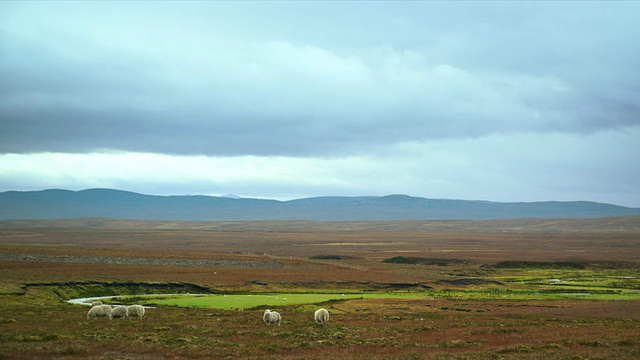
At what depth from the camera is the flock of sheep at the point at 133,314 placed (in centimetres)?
3450

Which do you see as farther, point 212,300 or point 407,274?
point 407,274

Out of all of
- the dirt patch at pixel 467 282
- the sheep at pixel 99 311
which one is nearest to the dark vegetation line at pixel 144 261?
the dirt patch at pixel 467 282

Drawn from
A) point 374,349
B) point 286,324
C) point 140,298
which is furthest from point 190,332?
point 140,298

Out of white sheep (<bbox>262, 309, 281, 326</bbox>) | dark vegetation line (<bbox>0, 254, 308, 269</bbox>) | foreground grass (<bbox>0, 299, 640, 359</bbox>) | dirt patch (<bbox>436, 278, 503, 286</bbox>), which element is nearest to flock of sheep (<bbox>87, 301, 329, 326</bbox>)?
white sheep (<bbox>262, 309, 281, 326</bbox>)

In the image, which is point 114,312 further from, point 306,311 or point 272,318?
point 306,311

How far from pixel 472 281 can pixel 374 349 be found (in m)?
54.0

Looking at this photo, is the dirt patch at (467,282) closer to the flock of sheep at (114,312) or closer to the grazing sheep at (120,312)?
the flock of sheep at (114,312)

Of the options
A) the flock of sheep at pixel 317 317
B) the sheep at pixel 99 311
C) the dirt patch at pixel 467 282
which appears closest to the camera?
the flock of sheep at pixel 317 317

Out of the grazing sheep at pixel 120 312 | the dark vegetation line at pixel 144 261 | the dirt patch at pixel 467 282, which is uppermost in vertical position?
the grazing sheep at pixel 120 312

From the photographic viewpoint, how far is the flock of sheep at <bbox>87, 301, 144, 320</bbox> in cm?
3519

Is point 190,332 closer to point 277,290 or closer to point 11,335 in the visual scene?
point 11,335

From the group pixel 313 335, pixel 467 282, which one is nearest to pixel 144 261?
pixel 467 282

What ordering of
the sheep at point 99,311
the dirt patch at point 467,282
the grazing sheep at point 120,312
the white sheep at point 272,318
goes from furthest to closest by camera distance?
the dirt patch at point 467,282 → the grazing sheep at point 120,312 → the sheep at point 99,311 → the white sheep at point 272,318

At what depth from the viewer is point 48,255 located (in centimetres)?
8312
